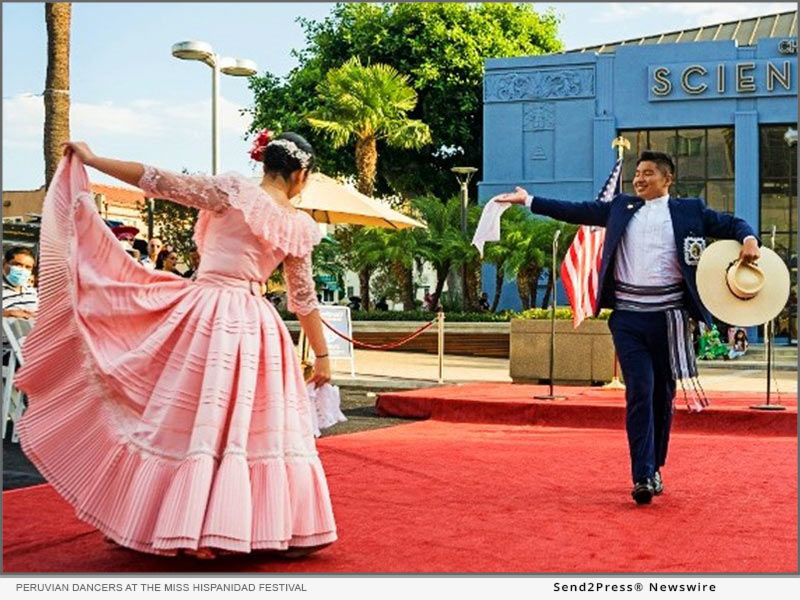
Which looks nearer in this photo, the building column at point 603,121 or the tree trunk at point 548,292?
the tree trunk at point 548,292

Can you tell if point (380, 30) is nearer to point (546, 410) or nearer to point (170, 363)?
point (546, 410)

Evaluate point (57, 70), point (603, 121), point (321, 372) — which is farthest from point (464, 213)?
point (321, 372)

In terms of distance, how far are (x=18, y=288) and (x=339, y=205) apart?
20.3 ft

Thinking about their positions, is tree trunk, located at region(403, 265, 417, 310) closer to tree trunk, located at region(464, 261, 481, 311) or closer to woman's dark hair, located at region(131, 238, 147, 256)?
tree trunk, located at region(464, 261, 481, 311)

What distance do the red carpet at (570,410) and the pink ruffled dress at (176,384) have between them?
255 inches

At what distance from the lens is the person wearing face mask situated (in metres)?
8.26

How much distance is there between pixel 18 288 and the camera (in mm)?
8445

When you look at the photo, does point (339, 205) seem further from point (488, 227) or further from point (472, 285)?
point (472, 285)

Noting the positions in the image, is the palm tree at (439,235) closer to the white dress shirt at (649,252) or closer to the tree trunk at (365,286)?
the tree trunk at (365,286)

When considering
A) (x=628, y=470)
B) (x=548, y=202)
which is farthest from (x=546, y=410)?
(x=548, y=202)

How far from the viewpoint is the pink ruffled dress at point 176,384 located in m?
3.99

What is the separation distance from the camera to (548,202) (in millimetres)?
6129

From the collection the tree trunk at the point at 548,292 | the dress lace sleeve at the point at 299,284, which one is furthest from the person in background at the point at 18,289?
the tree trunk at the point at 548,292
